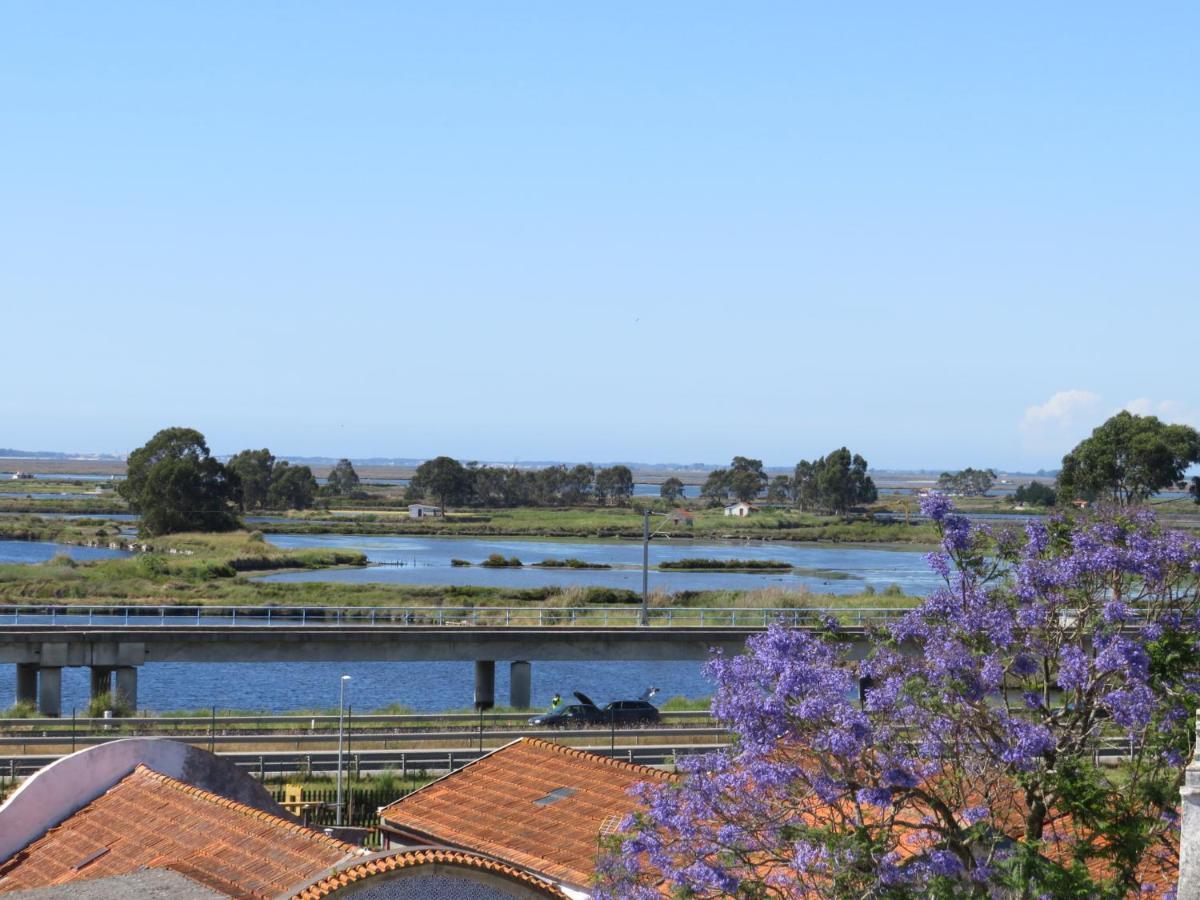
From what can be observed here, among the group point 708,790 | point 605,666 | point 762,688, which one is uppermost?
point 762,688

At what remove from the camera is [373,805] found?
30.4m

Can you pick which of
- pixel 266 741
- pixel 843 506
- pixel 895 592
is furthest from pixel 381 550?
pixel 266 741

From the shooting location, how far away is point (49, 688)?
155 ft

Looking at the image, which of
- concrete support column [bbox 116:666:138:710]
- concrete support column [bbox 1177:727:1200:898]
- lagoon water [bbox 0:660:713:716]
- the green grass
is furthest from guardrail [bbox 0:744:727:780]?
the green grass

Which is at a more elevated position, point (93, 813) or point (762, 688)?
point (762, 688)

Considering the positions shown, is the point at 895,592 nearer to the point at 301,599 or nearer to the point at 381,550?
the point at 301,599

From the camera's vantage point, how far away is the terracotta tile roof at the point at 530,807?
813 inches

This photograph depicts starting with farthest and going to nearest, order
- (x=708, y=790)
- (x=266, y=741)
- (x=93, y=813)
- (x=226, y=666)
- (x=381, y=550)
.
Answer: (x=381, y=550)
(x=226, y=666)
(x=266, y=741)
(x=93, y=813)
(x=708, y=790)

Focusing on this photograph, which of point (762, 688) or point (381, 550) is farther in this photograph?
point (381, 550)

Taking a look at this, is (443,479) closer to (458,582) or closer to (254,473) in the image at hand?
(254,473)

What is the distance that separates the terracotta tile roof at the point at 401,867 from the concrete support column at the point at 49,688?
3615 cm

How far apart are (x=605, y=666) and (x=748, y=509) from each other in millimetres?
132280

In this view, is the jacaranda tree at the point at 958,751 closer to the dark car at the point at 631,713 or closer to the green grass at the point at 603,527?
the dark car at the point at 631,713

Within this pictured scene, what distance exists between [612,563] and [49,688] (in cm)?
7279
